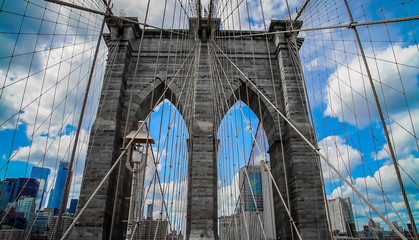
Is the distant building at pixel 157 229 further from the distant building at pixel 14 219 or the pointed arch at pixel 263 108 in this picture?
the distant building at pixel 14 219

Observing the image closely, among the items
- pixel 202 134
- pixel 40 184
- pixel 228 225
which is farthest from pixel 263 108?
pixel 40 184

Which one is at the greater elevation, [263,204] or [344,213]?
[263,204]

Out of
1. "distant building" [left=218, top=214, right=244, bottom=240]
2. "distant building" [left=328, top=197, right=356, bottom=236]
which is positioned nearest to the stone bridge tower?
"distant building" [left=218, top=214, right=244, bottom=240]

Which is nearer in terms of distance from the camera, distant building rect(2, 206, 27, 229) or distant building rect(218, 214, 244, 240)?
distant building rect(218, 214, 244, 240)

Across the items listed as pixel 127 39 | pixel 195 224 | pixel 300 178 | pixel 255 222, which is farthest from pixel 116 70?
pixel 255 222

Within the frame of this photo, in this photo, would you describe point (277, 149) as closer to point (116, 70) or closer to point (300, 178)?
point (300, 178)

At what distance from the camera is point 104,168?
909 centimetres

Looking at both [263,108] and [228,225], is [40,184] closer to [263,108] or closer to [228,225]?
[228,225]

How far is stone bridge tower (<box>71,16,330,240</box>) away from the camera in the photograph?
8.59m

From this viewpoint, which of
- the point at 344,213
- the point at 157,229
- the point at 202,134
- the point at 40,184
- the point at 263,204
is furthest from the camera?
the point at 263,204

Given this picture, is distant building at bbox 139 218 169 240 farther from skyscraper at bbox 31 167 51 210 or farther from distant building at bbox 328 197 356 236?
distant building at bbox 328 197 356 236

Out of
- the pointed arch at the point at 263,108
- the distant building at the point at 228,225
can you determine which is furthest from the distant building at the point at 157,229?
the pointed arch at the point at 263,108

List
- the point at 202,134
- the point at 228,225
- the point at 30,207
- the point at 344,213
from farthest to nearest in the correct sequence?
the point at 30,207, the point at 228,225, the point at 202,134, the point at 344,213

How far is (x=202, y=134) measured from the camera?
9.70 m
